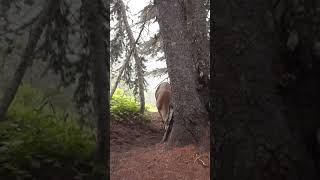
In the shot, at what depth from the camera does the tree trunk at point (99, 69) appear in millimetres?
3275

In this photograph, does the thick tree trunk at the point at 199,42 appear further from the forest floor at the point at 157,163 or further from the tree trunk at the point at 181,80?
the forest floor at the point at 157,163

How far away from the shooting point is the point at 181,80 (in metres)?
8.39

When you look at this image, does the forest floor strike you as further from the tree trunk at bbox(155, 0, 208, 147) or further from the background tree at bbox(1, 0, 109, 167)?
the background tree at bbox(1, 0, 109, 167)

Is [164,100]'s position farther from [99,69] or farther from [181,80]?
[99,69]

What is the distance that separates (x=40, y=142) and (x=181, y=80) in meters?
5.54

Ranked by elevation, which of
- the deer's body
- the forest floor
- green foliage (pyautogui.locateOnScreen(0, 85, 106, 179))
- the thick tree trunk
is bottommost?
the forest floor

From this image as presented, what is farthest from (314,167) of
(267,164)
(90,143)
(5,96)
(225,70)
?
(5,96)

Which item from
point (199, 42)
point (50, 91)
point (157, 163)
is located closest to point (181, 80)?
point (199, 42)

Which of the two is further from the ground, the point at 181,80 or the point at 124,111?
the point at 181,80

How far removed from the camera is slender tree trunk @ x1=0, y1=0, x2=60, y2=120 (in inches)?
116

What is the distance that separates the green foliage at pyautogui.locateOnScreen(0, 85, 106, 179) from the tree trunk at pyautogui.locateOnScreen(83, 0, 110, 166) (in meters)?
0.12

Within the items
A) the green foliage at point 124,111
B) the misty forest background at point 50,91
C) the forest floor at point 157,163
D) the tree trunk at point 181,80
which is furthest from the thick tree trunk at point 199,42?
the misty forest background at point 50,91

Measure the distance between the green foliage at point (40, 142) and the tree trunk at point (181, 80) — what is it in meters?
5.17

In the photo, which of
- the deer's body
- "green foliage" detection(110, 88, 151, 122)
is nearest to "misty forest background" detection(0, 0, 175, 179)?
"green foliage" detection(110, 88, 151, 122)
